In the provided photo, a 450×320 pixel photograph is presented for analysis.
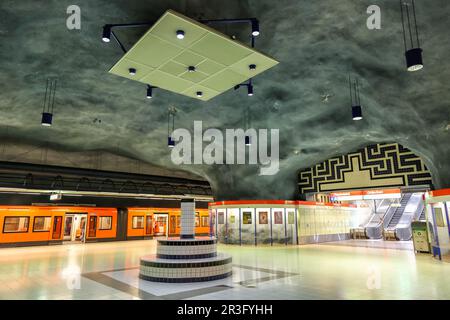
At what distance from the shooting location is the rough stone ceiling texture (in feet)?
18.7

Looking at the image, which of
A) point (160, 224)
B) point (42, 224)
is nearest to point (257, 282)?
point (42, 224)

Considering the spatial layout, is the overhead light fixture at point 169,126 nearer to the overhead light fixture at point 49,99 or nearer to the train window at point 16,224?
the overhead light fixture at point 49,99

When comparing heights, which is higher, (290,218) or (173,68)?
(173,68)

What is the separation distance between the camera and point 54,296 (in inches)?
201

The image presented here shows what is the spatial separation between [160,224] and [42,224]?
766 centimetres

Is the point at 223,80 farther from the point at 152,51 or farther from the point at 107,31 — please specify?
the point at 107,31

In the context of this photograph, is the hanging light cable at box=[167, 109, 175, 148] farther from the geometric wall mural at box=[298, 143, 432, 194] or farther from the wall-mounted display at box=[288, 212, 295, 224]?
the geometric wall mural at box=[298, 143, 432, 194]

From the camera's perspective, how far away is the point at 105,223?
1834 cm

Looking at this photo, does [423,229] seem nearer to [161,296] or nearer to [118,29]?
[161,296]

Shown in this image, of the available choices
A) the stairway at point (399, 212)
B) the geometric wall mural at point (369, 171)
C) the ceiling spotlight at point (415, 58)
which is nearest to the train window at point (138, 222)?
the geometric wall mural at point (369, 171)

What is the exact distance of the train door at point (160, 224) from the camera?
21062mm

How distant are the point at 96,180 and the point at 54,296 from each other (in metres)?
10.7

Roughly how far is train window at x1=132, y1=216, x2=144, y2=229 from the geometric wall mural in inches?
434

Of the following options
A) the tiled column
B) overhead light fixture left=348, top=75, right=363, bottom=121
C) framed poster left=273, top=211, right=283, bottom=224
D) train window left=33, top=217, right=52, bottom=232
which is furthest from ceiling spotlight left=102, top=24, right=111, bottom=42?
train window left=33, top=217, right=52, bottom=232
